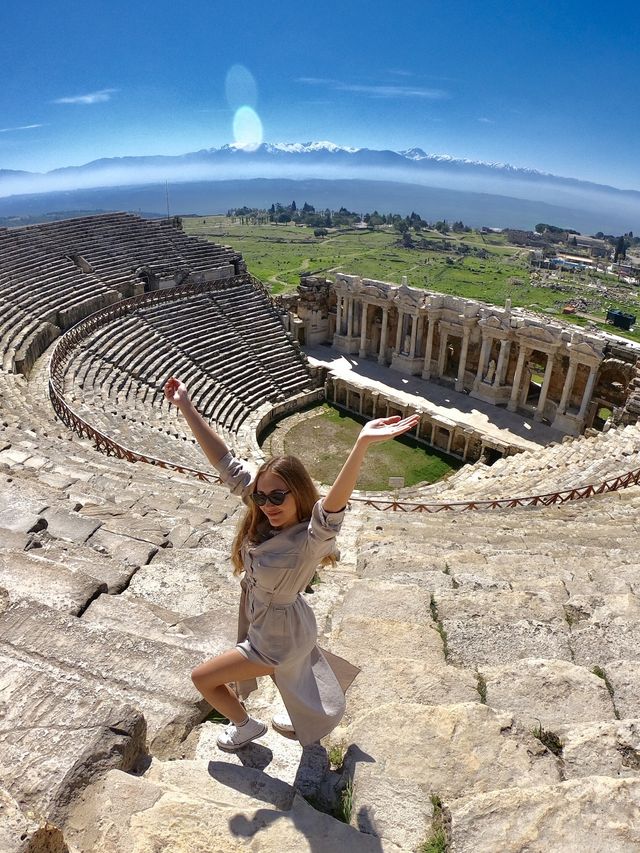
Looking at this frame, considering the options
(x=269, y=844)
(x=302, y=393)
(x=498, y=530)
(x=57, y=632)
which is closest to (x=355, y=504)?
(x=498, y=530)

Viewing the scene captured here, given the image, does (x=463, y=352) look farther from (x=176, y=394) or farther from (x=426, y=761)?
(x=426, y=761)

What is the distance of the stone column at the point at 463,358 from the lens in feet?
100

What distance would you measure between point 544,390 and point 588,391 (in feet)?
7.14

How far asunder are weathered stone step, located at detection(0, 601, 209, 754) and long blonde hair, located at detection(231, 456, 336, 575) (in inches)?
47.1

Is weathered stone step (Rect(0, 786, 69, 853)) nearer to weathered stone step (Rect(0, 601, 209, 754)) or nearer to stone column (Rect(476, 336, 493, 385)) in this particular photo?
weathered stone step (Rect(0, 601, 209, 754))

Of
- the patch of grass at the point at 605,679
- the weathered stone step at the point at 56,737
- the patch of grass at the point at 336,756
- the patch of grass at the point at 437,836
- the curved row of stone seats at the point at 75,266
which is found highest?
the weathered stone step at the point at 56,737

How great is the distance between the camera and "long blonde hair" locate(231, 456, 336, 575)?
356 cm

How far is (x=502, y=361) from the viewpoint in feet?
96.9

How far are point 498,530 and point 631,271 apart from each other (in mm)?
116819

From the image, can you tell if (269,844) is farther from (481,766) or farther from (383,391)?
(383,391)

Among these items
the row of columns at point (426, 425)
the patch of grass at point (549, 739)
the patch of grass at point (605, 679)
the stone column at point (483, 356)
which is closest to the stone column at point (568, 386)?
the stone column at point (483, 356)

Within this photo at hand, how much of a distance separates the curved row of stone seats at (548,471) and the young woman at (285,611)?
38.2 ft

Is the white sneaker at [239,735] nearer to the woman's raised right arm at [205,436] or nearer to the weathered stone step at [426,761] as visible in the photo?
the weathered stone step at [426,761]

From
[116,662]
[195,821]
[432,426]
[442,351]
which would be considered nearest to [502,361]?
[442,351]
